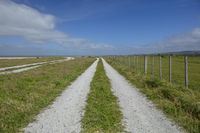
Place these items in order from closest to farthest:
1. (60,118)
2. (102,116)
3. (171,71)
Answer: (60,118) < (102,116) < (171,71)

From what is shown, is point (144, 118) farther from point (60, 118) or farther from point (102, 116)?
point (60, 118)

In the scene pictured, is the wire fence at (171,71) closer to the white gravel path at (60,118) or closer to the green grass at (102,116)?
the green grass at (102,116)

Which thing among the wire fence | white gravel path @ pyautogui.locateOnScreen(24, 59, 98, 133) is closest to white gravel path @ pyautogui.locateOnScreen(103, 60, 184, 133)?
white gravel path @ pyautogui.locateOnScreen(24, 59, 98, 133)

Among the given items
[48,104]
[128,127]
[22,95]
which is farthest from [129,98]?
[22,95]

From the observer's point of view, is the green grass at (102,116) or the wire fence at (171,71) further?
the wire fence at (171,71)

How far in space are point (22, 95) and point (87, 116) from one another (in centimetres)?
472

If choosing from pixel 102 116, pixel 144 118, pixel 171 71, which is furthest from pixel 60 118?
pixel 171 71

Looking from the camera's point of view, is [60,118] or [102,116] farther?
[102,116]

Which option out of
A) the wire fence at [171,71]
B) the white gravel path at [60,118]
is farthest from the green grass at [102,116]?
the wire fence at [171,71]

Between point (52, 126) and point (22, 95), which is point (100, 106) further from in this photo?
point (22, 95)

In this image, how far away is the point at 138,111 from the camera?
8094mm

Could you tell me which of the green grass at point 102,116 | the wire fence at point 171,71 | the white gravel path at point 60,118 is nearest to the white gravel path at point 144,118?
the green grass at point 102,116

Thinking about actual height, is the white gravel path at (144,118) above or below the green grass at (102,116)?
below

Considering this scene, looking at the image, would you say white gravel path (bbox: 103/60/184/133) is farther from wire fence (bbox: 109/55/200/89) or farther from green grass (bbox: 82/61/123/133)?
wire fence (bbox: 109/55/200/89)
